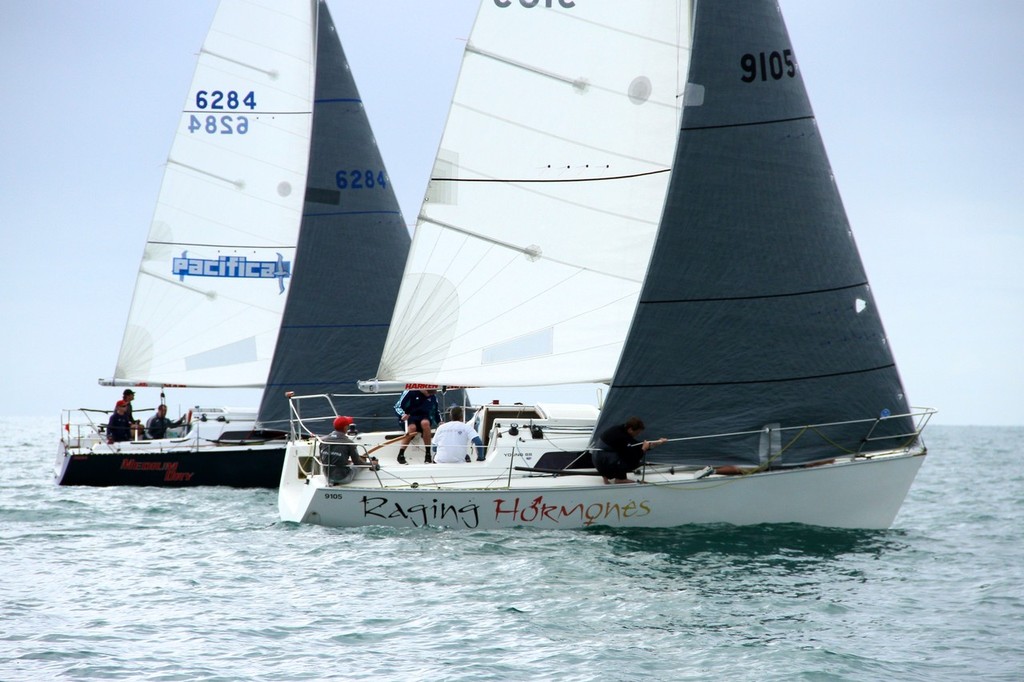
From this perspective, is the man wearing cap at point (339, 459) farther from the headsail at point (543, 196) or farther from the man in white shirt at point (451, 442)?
the headsail at point (543, 196)

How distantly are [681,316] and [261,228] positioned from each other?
42.7 ft

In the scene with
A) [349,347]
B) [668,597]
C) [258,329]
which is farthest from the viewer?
[258,329]

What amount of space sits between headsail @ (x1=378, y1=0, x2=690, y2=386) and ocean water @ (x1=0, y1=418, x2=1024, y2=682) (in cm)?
338

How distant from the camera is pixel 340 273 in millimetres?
22484

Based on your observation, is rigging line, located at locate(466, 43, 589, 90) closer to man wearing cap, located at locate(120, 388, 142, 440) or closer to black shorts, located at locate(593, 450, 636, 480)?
black shorts, located at locate(593, 450, 636, 480)

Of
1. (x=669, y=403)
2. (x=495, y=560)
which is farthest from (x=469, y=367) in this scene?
(x=495, y=560)

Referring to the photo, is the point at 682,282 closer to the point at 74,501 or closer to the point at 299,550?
the point at 299,550

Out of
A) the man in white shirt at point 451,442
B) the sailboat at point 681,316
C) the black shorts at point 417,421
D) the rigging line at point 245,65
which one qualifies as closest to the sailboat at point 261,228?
the rigging line at point 245,65

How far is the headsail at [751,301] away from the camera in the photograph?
14086mm

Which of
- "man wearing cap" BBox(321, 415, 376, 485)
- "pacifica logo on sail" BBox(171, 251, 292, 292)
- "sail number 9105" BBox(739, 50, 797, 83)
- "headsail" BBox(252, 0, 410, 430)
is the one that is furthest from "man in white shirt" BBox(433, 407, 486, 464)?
"pacifica logo on sail" BBox(171, 251, 292, 292)

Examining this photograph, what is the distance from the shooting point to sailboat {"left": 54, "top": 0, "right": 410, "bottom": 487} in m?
22.5

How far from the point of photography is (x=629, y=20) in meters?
16.1

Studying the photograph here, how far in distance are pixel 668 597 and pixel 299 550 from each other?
449 cm

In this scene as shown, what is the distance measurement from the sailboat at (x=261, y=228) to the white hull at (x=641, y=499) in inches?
345
